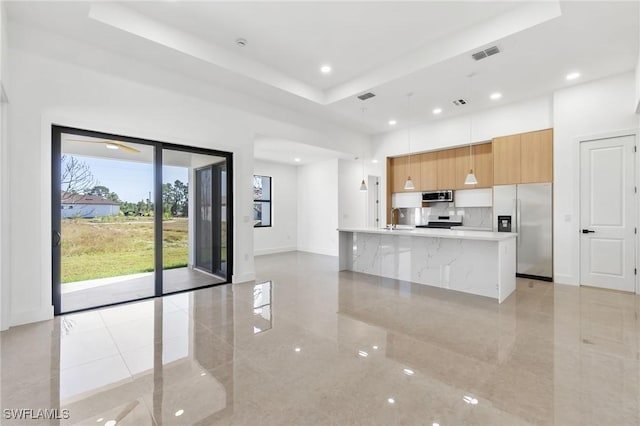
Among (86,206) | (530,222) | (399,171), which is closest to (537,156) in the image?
(530,222)

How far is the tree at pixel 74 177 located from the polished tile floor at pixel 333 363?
5.22ft

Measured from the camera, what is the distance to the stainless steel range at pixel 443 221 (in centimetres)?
679

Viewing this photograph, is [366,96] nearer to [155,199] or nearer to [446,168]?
[446,168]

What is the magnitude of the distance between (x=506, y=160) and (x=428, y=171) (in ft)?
5.72

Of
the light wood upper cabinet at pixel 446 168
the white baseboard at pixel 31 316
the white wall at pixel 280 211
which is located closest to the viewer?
the white baseboard at pixel 31 316

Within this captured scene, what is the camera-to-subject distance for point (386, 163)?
7.79 meters

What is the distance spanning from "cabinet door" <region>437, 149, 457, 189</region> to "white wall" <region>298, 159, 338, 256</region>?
112 inches

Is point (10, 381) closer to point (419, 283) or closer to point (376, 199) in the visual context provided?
point (419, 283)

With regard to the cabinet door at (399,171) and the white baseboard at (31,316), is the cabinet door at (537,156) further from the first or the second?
the white baseboard at (31,316)

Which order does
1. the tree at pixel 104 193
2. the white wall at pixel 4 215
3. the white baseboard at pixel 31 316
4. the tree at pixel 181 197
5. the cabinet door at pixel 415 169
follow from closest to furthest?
the white wall at pixel 4 215, the white baseboard at pixel 31 316, the tree at pixel 104 193, the tree at pixel 181 197, the cabinet door at pixel 415 169

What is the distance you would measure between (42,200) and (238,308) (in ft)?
8.65

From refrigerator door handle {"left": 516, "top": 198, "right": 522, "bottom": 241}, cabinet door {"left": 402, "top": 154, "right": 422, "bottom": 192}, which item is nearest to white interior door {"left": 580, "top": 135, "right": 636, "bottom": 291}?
refrigerator door handle {"left": 516, "top": 198, "right": 522, "bottom": 241}

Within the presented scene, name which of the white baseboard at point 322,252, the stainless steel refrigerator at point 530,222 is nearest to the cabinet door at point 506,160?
the stainless steel refrigerator at point 530,222

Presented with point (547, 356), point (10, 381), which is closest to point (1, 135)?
point (10, 381)
